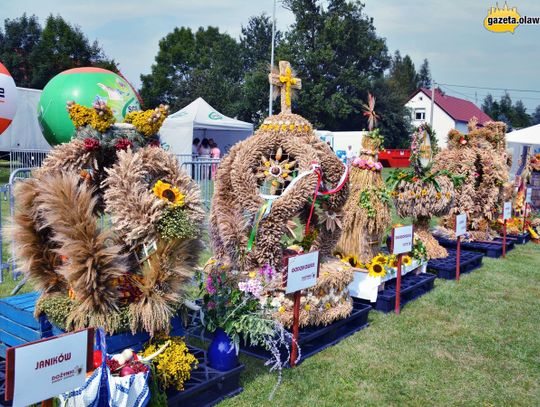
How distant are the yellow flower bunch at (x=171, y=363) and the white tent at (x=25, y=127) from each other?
13848 mm

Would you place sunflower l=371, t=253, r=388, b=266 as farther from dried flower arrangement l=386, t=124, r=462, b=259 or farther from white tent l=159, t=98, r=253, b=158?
white tent l=159, t=98, r=253, b=158

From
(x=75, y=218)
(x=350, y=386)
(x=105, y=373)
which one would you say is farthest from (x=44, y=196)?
(x=350, y=386)

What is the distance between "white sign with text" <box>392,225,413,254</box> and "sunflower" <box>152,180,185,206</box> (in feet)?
9.91

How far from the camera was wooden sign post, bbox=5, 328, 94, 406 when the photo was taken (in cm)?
212

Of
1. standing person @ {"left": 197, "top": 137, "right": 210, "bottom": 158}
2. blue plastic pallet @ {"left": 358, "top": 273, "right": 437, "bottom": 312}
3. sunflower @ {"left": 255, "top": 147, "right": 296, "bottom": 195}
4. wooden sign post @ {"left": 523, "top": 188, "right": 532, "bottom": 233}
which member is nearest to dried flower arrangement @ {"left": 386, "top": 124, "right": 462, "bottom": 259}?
blue plastic pallet @ {"left": 358, "top": 273, "right": 437, "bottom": 312}

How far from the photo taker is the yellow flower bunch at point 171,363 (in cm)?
324

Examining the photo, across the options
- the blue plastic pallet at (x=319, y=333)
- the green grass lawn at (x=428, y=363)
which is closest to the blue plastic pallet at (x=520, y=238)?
the green grass lawn at (x=428, y=363)

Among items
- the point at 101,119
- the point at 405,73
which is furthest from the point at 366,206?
the point at 405,73

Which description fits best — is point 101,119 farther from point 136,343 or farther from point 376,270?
point 376,270

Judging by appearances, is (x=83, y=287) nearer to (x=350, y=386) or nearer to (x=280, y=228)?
(x=280, y=228)

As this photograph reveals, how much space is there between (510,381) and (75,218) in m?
3.69

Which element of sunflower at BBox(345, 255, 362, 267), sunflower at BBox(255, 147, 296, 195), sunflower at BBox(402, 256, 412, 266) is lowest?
sunflower at BBox(402, 256, 412, 266)

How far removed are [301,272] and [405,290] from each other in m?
2.54

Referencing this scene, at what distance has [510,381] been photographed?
14.2 ft
